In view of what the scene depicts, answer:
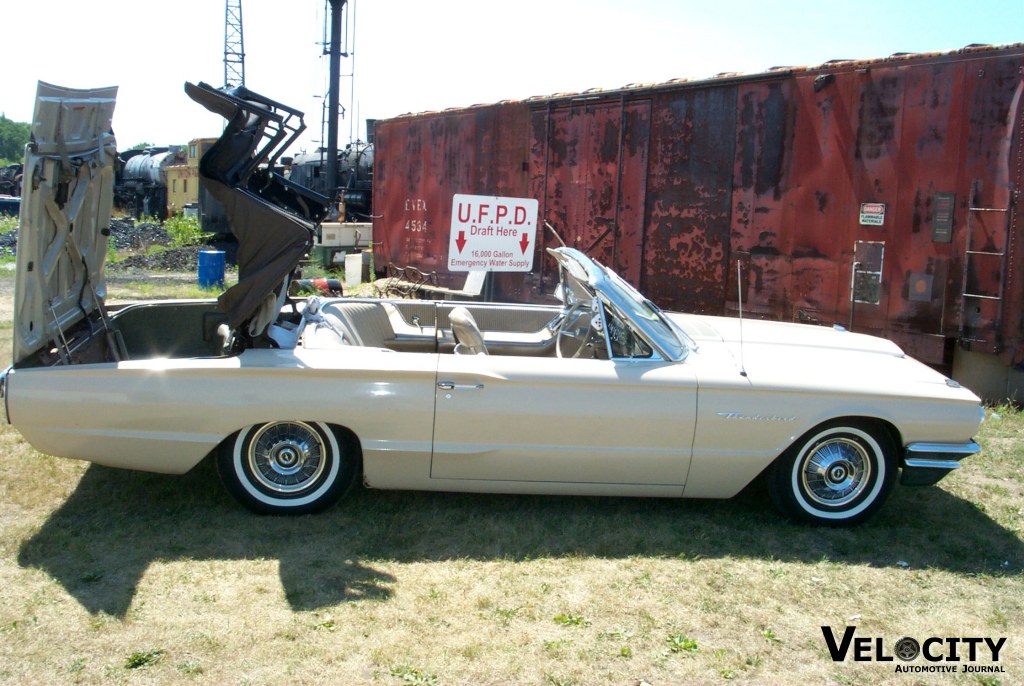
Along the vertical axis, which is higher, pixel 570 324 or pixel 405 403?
pixel 570 324

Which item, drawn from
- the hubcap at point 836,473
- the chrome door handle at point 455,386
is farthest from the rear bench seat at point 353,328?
the hubcap at point 836,473

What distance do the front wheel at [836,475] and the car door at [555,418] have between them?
543 millimetres

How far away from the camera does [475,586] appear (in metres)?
3.49

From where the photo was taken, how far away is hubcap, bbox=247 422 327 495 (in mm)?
4070

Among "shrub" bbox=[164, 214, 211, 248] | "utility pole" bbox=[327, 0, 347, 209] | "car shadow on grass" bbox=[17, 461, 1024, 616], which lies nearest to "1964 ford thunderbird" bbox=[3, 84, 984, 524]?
"car shadow on grass" bbox=[17, 461, 1024, 616]

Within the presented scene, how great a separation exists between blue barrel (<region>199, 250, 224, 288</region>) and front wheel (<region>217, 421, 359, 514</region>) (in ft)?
35.3

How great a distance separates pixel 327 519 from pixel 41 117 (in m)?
2.21

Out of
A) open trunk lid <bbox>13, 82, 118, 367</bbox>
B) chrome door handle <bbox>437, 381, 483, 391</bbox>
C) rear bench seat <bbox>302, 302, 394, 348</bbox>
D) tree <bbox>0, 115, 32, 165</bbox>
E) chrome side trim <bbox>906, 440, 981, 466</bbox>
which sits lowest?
chrome side trim <bbox>906, 440, 981, 466</bbox>

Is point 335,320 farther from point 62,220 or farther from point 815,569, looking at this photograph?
point 815,569

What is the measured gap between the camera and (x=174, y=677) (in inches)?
110

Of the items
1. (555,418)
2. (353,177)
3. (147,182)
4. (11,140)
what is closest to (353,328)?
(555,418)

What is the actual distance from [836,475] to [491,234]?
372 centimetres

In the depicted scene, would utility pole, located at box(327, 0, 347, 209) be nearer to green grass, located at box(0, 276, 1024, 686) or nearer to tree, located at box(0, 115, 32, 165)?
green grass, located at box(0, 276, 1024, 686)

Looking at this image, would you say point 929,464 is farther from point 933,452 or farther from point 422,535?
point 422,535
